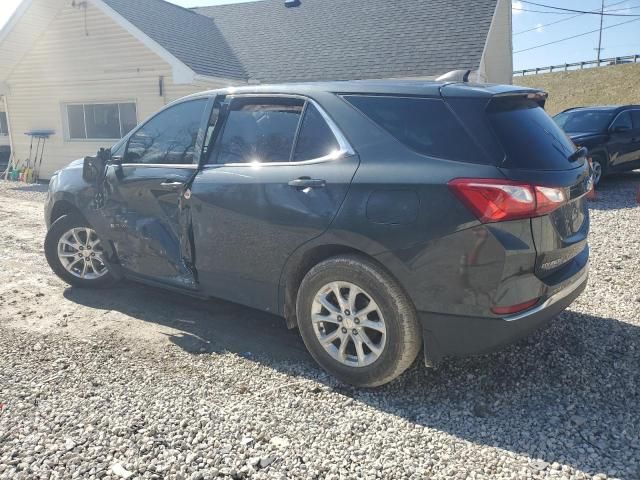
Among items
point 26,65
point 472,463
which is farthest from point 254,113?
point 26,65

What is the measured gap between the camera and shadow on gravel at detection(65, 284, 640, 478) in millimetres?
2631

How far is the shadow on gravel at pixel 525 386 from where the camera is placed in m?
2.63

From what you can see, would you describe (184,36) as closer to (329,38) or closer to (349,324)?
(329,38)

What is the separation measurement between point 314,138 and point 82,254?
2.86 m

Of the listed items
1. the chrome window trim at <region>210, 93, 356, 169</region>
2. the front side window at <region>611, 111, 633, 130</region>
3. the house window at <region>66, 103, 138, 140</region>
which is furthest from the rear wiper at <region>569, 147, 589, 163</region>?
the house window at <region>66, 103, 138, 140</region>

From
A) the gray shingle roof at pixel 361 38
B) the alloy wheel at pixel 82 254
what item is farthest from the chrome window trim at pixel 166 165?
the gray shingle roof at pixel 361 38

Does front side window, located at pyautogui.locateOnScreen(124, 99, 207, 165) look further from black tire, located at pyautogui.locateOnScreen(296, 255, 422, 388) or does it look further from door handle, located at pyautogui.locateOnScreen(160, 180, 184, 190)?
black tire, located at pyautogui.locateOnScreen(296, 255, 422, 388)

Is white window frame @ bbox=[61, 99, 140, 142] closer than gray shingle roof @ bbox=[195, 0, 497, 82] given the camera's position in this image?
No

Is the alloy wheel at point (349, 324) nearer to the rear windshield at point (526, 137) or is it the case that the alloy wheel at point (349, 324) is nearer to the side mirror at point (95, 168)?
the rear windshield at point (526, 137)

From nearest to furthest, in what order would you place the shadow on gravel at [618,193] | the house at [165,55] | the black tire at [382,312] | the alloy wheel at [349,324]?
the black tire at [382,312]
the alloy wheel at [349,324]
the shadow on gravel at [618,193]
the house at [165,55]

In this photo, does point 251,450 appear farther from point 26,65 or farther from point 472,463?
point 26,65

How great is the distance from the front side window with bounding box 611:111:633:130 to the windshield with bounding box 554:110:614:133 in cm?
14

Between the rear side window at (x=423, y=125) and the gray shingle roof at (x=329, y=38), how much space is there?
34.0ft

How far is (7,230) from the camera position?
25.7 ft
